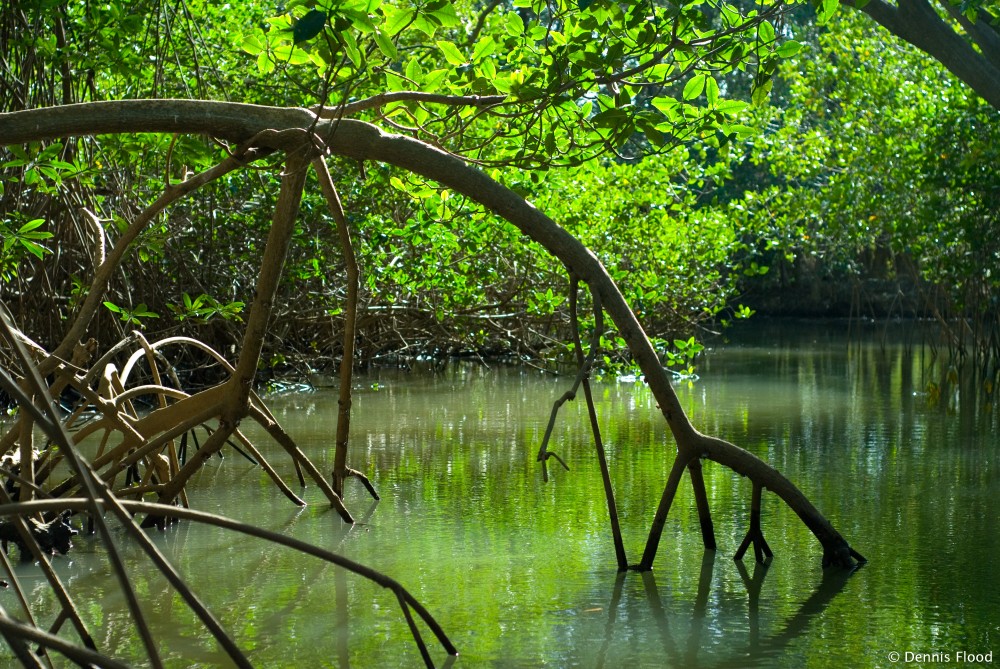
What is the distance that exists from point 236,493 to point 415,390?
468 cm

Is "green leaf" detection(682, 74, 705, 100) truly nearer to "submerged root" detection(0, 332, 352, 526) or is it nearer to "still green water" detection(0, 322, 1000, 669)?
"still green water" detection(0, 322, 1000, 669)

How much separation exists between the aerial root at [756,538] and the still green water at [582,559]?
0.07m

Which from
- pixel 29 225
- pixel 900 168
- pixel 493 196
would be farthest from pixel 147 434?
pixel 900 168

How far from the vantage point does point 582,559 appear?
15.0 ft

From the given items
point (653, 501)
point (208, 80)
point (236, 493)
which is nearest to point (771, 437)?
point (653, 501)

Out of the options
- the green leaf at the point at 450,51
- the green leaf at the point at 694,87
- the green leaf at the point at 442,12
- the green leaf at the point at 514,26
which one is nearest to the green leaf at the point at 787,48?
the green leaf at the point at 694,87

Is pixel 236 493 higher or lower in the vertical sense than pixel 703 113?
lower

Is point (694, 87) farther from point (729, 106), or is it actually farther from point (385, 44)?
point (385, 44)

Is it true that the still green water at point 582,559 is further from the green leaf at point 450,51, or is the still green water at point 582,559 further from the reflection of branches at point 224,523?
the green leaf at point 450,51

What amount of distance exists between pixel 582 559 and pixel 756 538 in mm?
629

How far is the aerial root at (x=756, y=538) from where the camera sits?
14.2ft

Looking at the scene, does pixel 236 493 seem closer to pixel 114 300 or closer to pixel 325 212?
pixel 114 300

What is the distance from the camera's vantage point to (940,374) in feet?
39.8

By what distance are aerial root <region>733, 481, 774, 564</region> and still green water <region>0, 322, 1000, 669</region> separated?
68mm
